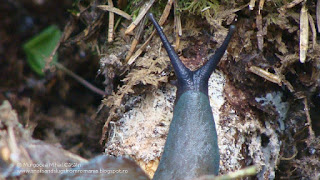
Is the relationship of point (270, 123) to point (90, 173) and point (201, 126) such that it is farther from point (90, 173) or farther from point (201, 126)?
point (90, 173)

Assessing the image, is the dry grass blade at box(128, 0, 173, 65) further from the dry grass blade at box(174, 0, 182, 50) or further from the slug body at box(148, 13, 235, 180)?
the slug body at box(148, 13, 235, 180)

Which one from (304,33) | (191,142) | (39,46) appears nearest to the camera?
(191,142)

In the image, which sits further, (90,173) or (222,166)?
(222,166)

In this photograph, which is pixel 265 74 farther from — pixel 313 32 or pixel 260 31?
pixel 313 32

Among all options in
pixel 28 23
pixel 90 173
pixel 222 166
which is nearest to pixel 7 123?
pixel 90 173

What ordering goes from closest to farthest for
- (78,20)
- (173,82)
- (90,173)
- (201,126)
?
(90,173) → (201,126) → (173,82) → (78,20)

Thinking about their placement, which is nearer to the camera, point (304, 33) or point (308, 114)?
point (304, 33)

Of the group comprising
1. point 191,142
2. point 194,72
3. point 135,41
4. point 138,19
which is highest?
point 138,19

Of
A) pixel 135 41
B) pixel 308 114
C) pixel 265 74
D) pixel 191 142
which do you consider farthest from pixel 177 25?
pixel 308 114
